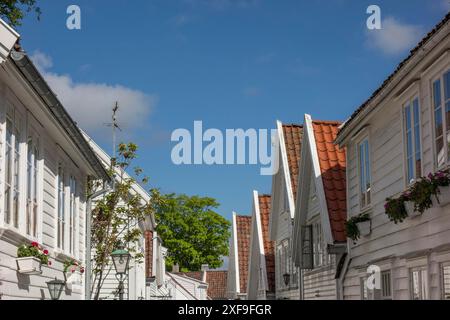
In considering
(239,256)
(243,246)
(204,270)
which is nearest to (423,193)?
(239,256)

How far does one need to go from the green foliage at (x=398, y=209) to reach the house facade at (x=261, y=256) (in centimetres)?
1782

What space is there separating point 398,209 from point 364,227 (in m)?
3.04

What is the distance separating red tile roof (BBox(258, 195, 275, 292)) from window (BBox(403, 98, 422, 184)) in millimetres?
18527

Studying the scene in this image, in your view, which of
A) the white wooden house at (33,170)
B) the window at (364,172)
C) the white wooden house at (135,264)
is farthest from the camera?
the white wooden house at (135,264)

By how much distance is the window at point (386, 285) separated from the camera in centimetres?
1493

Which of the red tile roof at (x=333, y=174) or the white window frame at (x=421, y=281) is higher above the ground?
the red tile roof at (x=333, y=174)

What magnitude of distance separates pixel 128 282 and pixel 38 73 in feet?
64.5

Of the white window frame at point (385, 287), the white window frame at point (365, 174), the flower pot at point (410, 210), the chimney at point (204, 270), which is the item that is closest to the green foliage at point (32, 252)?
the flower pot at point (410, 210)

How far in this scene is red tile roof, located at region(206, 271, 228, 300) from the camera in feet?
217

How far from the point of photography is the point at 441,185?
11.0m

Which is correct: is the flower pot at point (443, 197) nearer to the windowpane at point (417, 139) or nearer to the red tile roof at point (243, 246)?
the windowpane at point (417, 139)

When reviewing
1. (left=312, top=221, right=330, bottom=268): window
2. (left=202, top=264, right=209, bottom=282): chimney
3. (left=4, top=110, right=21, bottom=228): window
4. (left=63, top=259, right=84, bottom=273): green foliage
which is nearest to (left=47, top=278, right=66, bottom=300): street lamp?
(left=4, top=110, right=21, bottom=228): window
